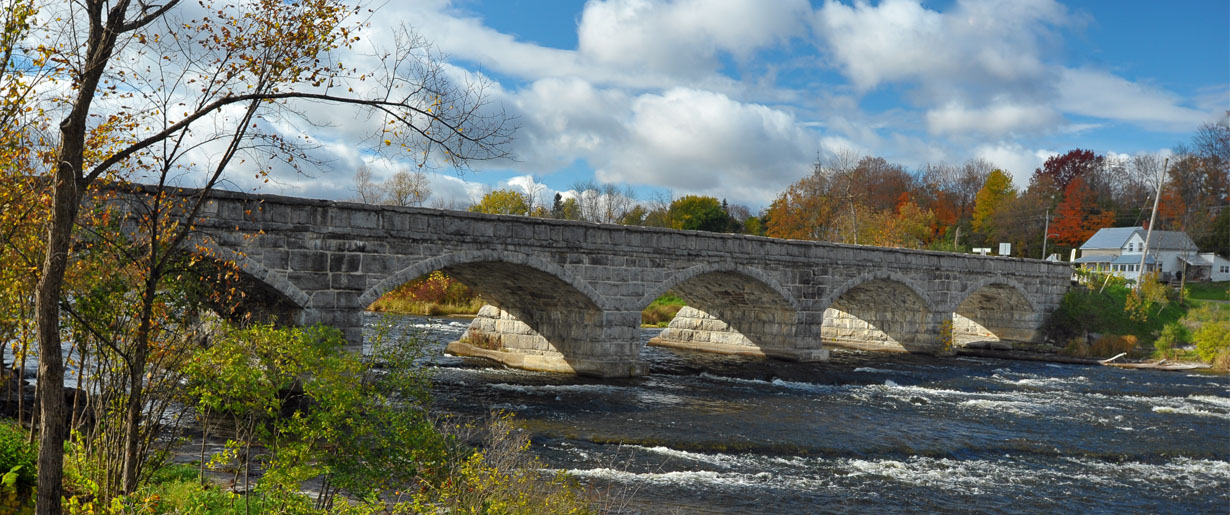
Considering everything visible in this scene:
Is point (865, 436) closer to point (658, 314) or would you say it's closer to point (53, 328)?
point (53, 328)

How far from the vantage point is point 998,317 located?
3959 cm

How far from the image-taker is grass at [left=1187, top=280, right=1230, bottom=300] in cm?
5178

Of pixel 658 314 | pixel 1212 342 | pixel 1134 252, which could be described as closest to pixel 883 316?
pixel 1212 342

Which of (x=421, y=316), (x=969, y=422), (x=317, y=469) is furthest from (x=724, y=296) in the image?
(x=317, y=469)

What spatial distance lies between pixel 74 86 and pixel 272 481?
325 centimetres

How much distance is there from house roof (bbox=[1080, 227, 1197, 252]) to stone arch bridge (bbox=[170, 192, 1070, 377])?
28.6 metres

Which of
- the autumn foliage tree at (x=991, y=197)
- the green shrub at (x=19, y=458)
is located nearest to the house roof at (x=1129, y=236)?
the autumn foliage tree at (x=991, y=197)

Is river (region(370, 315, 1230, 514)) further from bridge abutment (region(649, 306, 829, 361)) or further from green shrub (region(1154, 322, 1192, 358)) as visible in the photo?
green shrub (region(1154, 322, 1192, 358))

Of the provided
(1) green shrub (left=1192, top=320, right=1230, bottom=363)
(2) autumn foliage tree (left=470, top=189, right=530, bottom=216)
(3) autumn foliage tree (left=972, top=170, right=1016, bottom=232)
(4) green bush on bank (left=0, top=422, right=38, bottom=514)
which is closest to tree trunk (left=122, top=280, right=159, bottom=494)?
(4) green bush on bank (left=0, top=422, right=38, bottom=514)

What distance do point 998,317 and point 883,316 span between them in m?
7.60

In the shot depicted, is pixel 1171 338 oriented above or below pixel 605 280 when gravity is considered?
below

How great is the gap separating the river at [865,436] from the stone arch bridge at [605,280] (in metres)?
1.47

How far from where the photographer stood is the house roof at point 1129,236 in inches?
2397

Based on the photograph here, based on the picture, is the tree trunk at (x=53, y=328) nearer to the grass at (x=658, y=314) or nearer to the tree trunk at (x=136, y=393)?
the tree trunk at (x=136, y=393)
